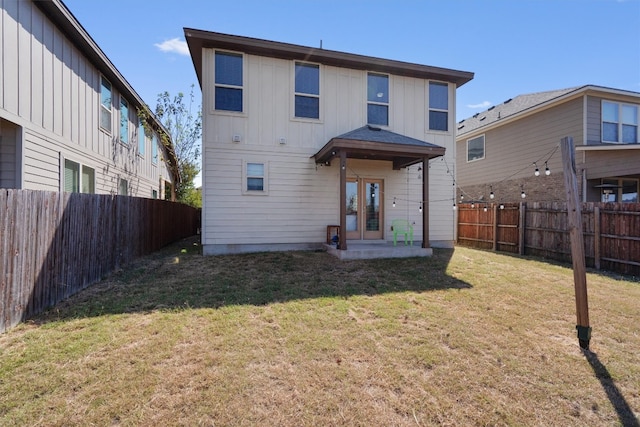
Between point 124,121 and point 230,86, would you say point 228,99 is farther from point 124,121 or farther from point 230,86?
point 124,121

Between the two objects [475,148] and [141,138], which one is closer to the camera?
[141,138]

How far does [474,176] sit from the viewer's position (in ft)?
50.5

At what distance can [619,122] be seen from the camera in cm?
1128

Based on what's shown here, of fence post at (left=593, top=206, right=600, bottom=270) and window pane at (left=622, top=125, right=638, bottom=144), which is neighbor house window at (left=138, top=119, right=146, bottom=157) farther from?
window pane at (left=622, top=125, right=638, bottom=144)

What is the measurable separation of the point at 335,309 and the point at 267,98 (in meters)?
6.67

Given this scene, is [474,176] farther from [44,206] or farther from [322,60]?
[44,206]

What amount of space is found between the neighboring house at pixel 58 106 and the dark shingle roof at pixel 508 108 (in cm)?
1553

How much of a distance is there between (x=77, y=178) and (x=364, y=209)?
7.90 meters

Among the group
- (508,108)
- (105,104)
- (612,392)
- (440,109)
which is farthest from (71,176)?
(508,108)

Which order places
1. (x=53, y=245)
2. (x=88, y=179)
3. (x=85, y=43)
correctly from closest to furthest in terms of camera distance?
(x=53, y=245), (x=85, y=43), (x=88, y=179)

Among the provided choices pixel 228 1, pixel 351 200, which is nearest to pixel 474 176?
pixel 351 200

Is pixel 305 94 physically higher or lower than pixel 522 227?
higher

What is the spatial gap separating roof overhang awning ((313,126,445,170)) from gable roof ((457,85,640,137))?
7180mm

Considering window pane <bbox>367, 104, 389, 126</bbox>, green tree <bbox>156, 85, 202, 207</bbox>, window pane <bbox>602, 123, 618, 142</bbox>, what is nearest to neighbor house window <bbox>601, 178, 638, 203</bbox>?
window pane <bbox>602, 123, 618, 142</bbox>
